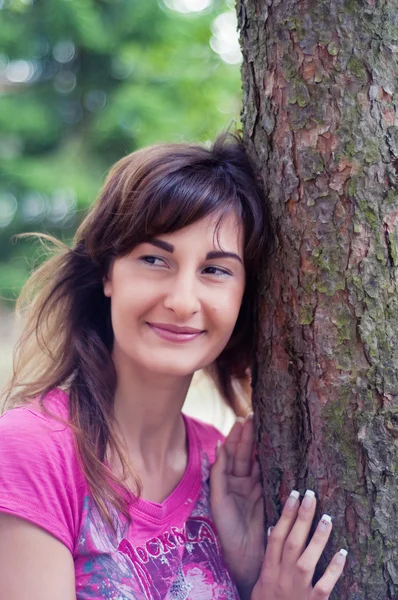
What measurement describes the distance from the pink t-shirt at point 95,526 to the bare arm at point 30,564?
A: 26 millimetres

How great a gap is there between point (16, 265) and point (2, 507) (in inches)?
340

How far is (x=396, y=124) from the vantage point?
1.56m

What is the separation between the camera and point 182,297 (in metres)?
1.63

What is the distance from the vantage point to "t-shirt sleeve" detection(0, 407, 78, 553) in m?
1.45

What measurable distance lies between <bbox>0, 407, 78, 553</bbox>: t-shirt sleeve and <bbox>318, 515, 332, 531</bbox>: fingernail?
56cm

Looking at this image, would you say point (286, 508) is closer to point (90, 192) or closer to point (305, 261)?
point (305, 261)

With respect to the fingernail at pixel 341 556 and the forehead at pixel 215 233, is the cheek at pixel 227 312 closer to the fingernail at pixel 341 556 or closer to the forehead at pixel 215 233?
the forehead at pixel 215 233

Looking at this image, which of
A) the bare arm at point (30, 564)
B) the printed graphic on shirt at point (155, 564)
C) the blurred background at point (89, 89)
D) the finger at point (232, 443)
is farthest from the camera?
the blurred background at point (89, 89)

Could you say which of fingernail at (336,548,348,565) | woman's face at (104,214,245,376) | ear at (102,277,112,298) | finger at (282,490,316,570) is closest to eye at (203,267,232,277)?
woman's face at (104,214,245,376)

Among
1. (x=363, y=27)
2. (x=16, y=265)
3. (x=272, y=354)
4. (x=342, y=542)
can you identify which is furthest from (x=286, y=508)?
(x=16, y=265)

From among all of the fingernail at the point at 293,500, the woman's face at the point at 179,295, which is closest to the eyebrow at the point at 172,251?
the woman's face at the point at 179,295

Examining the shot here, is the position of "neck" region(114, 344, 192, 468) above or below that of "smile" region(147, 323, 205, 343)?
below

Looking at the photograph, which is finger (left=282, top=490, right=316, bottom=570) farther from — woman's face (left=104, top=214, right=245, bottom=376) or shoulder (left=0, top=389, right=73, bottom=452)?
shoulder (left=0, top=389, right=73, bottom=452)

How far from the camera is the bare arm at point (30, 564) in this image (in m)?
1.42
